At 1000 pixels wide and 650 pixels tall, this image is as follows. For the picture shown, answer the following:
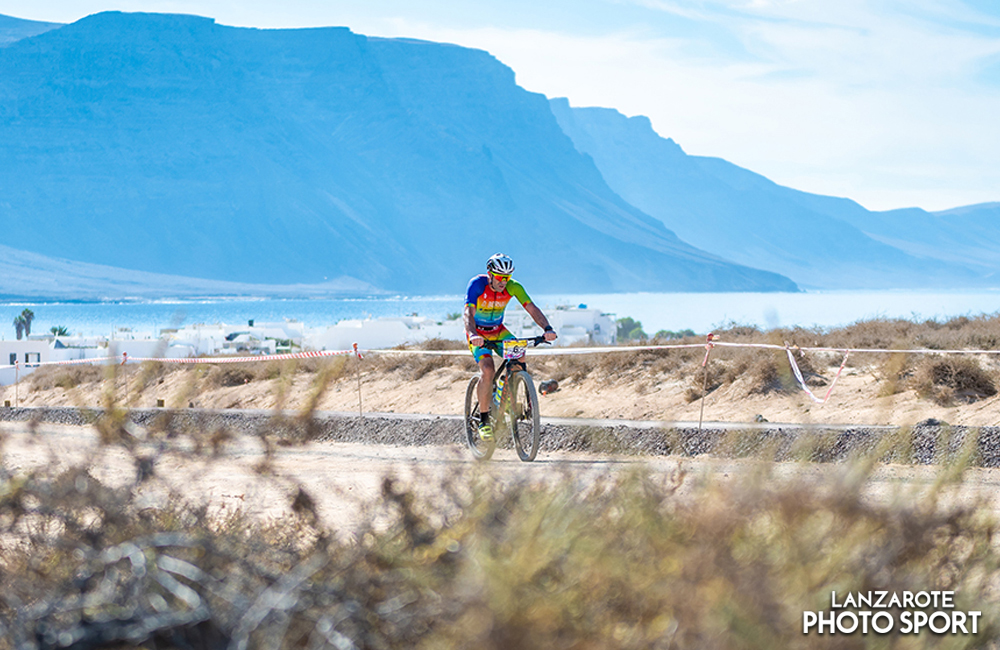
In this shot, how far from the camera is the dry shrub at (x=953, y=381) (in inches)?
530

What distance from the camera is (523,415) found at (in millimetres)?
10062

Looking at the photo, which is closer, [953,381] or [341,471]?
[341,471]

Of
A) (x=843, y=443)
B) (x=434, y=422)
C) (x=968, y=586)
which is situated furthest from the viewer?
(x=434, y=422)

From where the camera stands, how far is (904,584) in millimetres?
3191

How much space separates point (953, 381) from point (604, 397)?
19.7 feet

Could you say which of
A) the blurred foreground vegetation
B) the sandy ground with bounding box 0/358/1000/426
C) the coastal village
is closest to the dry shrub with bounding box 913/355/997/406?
the sandy ground with bounding box 0/358/1000/426

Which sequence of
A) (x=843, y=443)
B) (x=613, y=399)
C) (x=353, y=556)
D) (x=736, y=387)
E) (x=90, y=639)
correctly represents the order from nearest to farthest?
(x=90, y=639) < (x=353, y=556) < (x=843, y=443) < (x=736, y=387) < (x=613, y=399)

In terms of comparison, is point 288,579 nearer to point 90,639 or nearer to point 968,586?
point 90,639

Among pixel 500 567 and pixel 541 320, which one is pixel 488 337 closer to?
pixel 541 320

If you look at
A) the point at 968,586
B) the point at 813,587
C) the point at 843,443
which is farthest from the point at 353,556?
the point at 843,443

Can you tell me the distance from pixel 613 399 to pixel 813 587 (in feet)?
48.7

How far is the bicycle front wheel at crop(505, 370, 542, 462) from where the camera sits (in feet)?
32.2

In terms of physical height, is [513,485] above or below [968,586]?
above

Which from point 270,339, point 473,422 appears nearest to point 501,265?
point 473,422
